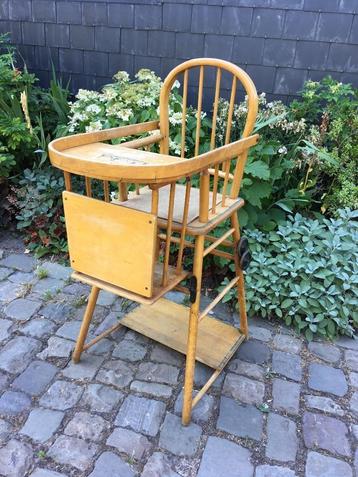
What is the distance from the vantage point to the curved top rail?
1153 millimetres

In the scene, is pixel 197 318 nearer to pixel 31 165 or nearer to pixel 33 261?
pixel 33 261

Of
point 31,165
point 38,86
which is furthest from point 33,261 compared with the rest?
point 38,86

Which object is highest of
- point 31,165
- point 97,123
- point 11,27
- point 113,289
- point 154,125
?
point 11,27

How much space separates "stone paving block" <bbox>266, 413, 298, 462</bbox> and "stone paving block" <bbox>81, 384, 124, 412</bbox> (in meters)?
0.61

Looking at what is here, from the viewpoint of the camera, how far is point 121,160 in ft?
4.26

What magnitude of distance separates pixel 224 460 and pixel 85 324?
2.55ft

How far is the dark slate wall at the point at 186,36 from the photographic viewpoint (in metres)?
2.82

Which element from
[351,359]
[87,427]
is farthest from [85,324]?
[351,359]

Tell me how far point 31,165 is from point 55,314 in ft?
4.91

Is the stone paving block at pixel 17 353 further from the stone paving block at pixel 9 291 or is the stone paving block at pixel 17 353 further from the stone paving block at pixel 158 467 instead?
the stone paving block at pixel 158 467

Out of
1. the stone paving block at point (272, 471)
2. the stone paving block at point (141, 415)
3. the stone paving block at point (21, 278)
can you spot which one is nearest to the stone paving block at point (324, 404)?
the stone paving block at point (272, 471)

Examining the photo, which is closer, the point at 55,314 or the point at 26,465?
the point at 26,465

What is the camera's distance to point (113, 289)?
1446 mm

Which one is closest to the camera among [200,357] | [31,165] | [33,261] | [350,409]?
[350,409]
